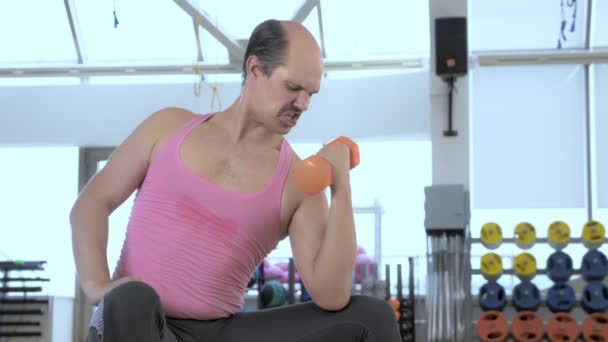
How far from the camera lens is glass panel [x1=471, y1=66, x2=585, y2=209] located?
7172mm

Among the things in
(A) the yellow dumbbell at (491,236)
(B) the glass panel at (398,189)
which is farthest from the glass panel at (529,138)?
(A) the yellow dumbbell at (491,236)

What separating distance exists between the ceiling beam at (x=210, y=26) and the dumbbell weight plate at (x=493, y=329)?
2746mm

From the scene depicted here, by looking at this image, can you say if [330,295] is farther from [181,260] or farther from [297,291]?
[297,291]

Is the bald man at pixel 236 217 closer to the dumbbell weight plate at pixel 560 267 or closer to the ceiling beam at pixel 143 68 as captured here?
the dumbbell weight plate at pixel 560 267

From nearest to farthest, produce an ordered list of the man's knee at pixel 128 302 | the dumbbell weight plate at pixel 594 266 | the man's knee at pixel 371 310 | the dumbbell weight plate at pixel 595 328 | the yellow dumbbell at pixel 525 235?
1. the man's knee at pixel 128 302
2. the man's knee at pixel 371 310
3. the dumbbell weight plate at pixel 595 328
4. the dumbbell weight plate at pixel 594 266
5. the yellow dumbbell at pixel 525 235

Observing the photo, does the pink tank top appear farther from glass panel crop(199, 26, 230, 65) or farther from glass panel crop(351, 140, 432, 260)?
glass panel crop(199, 26, 230, 65)

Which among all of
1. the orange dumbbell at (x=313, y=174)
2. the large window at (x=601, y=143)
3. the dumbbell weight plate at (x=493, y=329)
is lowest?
the dumbbell weight plate at (x=493, y=329)

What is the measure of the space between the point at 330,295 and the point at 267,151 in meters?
0.33

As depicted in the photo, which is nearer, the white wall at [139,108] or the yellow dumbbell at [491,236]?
the yellow dumbbell at [491,236]

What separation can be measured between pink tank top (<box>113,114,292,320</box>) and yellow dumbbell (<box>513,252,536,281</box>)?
4.82 m

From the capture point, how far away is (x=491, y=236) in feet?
19.8

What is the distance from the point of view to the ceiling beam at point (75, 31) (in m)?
7.67

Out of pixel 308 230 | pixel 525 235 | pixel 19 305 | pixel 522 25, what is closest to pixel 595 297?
pixel 525 235

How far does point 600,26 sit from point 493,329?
9.75 feet
